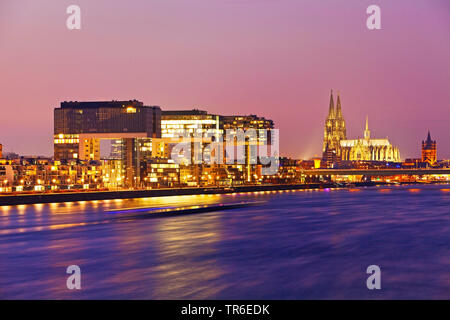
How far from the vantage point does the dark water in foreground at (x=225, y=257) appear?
121 ft

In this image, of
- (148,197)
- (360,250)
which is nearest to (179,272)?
(360,250)

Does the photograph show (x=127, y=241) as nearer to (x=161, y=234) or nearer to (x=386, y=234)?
(x=161, y=234)

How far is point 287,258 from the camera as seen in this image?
161ft

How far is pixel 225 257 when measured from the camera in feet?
165

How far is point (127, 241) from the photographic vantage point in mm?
60750

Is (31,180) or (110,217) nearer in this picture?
(110,217)

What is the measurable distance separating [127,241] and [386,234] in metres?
28.3

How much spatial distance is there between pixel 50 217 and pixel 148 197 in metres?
72.8

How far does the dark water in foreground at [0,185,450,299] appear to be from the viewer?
36.8 m

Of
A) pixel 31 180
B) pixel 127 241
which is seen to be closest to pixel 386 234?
pixel 127 241

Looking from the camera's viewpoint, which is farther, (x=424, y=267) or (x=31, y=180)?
(x=31, y=180)

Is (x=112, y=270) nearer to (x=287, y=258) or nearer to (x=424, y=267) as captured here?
(x=287, y=258)
